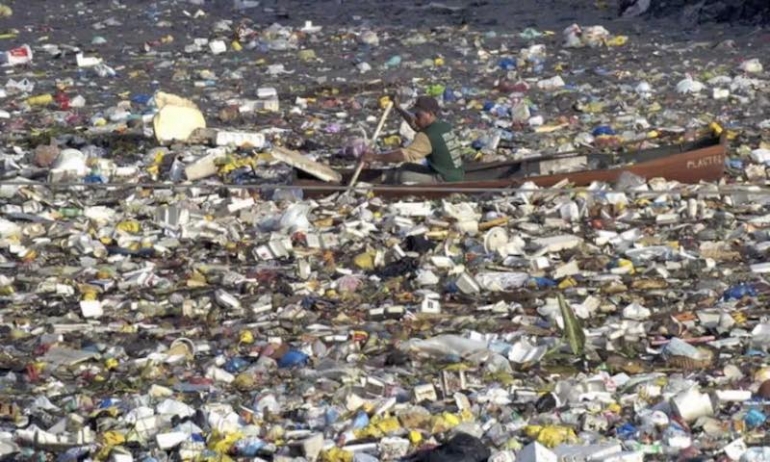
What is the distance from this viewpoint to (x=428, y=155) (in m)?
12.0

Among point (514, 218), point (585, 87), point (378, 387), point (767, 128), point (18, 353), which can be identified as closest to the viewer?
point (378, 387)

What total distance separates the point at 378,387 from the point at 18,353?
7.17ft

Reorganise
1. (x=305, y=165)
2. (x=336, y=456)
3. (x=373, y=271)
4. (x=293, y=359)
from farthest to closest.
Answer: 1. (x=305, y=165)
2. (x=373, y=271)
3. (x=293, y=359)
4. (x=336, y=456)

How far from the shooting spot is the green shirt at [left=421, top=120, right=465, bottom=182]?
39.2 ft

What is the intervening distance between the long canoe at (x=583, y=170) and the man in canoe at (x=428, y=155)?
0.66 ft

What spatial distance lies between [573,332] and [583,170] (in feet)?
12.4

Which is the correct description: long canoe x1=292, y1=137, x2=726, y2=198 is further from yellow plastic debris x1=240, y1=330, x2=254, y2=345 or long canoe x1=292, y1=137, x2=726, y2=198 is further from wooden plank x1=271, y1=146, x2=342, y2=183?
yellow plastic debris x1=240, y1=330, x2=254, y2=345

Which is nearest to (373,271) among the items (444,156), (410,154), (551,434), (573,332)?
(444,156)

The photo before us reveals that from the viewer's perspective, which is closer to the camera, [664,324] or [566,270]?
[664,324]

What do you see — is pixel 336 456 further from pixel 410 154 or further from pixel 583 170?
pixel 583 170

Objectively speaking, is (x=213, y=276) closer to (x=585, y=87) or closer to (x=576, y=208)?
(x=576, y=208)

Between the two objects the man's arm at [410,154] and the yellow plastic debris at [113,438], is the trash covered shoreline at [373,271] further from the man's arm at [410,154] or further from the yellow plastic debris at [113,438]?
the man's arm at [410,154]

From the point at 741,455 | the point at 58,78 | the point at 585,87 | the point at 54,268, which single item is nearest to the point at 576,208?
the point at 54,268

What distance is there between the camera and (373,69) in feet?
59.1
